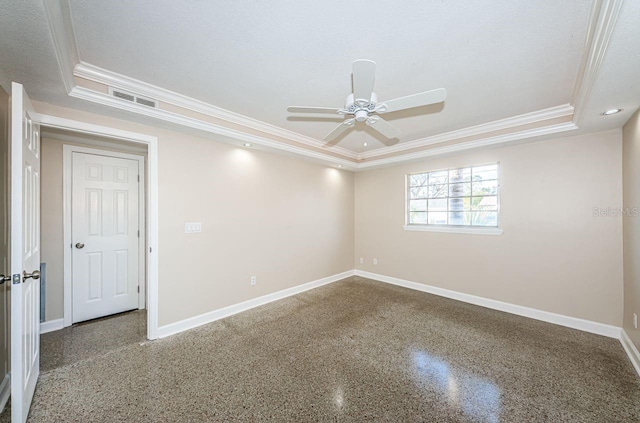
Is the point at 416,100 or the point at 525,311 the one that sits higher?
the point at 416,100

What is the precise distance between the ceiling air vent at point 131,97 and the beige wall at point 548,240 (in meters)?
4.03

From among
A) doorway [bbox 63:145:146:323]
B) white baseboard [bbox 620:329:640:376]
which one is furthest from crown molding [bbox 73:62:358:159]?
white baseboard [bbox 620:329:640:376]

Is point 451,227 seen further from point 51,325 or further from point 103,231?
point 51,325

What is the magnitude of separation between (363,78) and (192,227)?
101 inches

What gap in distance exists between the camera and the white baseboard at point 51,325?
9.35 ft

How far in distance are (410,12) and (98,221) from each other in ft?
13.5

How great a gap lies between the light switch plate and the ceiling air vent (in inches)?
52.5

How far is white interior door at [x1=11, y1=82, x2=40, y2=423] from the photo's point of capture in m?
1.45

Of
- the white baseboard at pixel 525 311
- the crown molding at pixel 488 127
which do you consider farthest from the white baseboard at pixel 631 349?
the crown molding at pixel 488 127

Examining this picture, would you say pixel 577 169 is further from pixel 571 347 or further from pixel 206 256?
pixel 206 256

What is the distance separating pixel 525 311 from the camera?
10.9ft

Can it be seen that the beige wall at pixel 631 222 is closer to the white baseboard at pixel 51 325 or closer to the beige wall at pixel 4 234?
the beige wall at pixel 4 234

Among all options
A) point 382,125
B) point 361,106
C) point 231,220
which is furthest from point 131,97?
point 382,125

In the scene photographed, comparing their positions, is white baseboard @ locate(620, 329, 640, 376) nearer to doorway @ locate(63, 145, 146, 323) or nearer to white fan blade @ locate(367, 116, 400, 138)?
white fan blade @ locate(367, 116, 400, 138)
